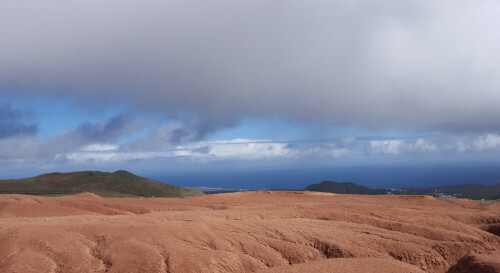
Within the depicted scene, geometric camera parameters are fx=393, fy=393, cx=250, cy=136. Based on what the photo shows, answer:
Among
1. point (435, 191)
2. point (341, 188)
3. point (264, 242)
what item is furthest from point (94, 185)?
point (435, 191)

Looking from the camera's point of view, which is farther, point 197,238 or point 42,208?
point 42,208

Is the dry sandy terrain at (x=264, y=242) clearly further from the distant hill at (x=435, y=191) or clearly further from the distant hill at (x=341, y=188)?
the distant hill at (x=341, y=188)

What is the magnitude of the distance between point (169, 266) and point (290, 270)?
16.3ft

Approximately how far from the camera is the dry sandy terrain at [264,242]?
54.1 feet

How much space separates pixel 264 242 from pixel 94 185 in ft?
163

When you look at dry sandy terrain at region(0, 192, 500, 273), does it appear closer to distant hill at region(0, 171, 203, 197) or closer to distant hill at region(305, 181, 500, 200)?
distant hill at region(0, 171, 203, 197)

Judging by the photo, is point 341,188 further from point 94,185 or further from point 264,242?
point 264,242

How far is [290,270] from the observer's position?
1605cm

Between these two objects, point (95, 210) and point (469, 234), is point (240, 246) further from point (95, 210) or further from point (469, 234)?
point (95, 210)

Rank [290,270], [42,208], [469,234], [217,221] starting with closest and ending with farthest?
[290,270]
[217,221]
[469,234]
[42,208]

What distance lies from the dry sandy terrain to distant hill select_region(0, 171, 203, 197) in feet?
98.3

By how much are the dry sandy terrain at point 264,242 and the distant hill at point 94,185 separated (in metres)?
30.0

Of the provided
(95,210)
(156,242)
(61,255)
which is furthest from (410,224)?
(95,210)

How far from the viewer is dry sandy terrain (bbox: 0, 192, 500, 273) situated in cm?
1648
